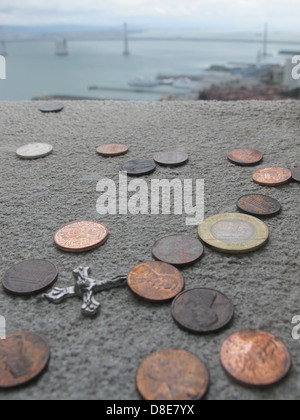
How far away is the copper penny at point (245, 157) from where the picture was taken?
8.29ft

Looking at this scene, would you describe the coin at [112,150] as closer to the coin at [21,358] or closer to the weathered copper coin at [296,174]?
the weathered copper coin at [296,174]

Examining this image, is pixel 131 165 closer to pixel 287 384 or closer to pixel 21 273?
pixel 21 273

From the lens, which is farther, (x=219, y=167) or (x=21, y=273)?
(x=219, y=167)

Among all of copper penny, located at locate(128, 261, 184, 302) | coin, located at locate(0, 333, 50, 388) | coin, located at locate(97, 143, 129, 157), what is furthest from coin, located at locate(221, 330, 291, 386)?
coin, located at locate(97, 143, 129, 157)

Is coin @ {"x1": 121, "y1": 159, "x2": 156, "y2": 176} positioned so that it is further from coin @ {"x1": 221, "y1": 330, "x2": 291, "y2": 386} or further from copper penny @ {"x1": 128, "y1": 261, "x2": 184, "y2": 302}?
coin @ {"x1": 221, "y1": 330, "x2": 291, "y2": 386}

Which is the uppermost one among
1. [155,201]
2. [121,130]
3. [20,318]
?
[121,130]

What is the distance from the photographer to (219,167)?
8.34 feet

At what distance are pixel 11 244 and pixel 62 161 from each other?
3.47 feet

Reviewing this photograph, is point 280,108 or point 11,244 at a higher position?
point 280,108

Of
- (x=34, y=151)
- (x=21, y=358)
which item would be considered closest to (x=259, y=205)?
(x=21, y=358)

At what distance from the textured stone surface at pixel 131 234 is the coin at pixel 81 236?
0.04 m

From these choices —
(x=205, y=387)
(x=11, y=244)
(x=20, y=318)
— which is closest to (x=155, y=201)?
(x=11, y=244)

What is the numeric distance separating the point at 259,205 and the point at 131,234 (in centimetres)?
72

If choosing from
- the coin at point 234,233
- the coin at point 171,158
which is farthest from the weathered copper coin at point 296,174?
the coin at point 171,158
